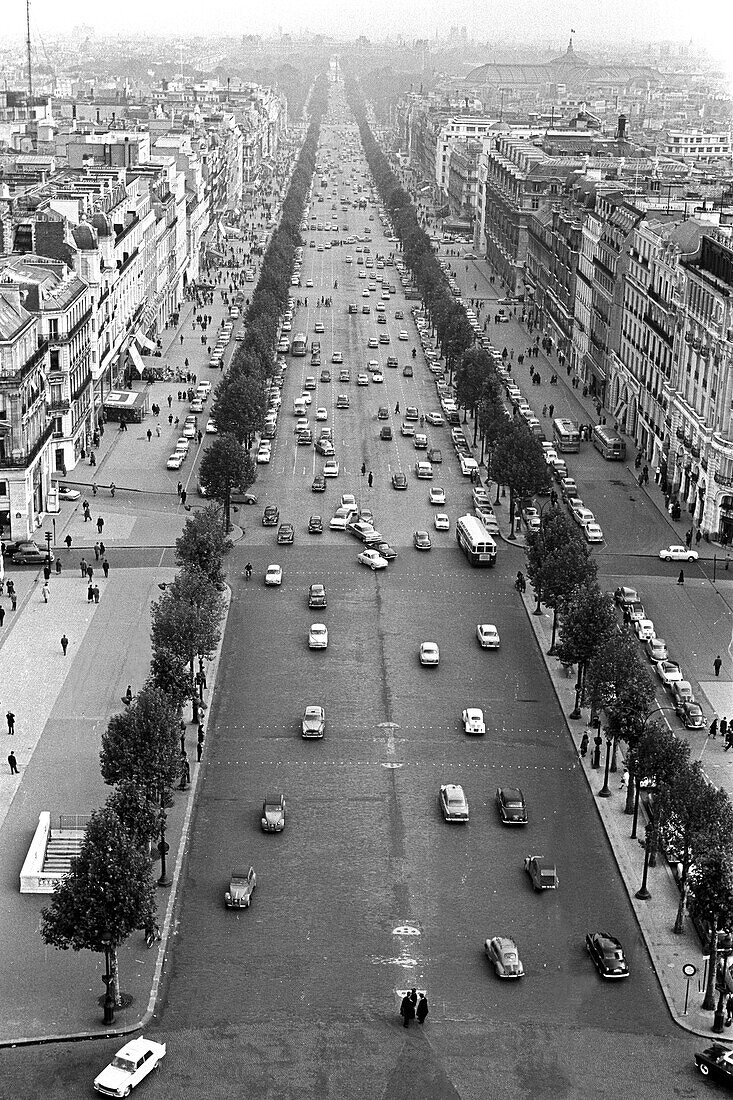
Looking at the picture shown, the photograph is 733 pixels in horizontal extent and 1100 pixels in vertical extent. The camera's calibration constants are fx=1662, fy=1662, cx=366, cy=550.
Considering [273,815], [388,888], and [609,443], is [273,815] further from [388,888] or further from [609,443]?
[609,443]

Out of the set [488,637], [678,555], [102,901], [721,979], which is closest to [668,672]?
[488,637]

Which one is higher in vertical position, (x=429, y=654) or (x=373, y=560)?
(x=429, y=654)

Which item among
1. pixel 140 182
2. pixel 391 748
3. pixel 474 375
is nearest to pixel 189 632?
pixel 391 748

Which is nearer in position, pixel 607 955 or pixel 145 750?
pixel 607 955

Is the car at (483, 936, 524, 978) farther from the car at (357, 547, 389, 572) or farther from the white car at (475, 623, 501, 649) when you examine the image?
the car at (357, 547, 389, 572)

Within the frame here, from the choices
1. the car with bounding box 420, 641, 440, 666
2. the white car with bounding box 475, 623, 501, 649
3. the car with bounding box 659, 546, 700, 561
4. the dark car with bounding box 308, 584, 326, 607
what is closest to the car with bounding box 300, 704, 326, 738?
the car with bounding box 420, 641, 440, 666

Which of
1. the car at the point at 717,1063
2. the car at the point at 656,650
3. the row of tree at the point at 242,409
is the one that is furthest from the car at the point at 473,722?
the row of tree at the point at 242,409

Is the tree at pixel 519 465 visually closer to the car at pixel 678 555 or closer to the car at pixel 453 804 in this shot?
the car at pixel 678 555
